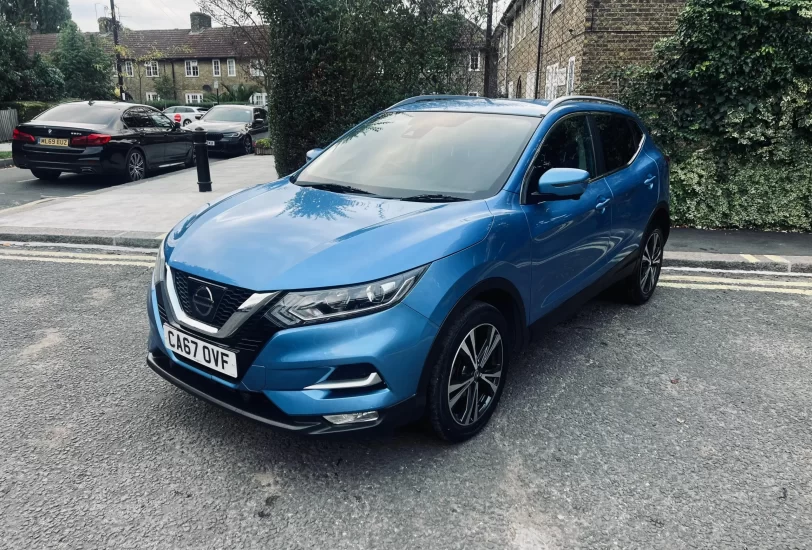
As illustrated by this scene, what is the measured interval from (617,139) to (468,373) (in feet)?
8.58

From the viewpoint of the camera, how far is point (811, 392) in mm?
3689

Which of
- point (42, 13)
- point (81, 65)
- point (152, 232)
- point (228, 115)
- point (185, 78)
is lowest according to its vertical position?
point (152, 232)

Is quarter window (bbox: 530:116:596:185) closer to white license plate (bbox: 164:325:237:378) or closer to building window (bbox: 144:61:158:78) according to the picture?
white license plate (bbox: 164:325:237:378)

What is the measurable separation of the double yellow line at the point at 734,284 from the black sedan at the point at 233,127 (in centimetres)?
1449

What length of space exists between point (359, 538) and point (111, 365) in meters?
2.28

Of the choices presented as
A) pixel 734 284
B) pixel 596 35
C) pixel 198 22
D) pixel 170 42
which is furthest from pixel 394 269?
pixel 198 22

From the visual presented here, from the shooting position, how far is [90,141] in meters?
10.6

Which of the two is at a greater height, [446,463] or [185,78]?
[185,78]

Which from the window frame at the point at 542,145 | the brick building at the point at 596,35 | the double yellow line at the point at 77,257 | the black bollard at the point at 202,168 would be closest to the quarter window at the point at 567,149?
the window frame at the point at 542,145

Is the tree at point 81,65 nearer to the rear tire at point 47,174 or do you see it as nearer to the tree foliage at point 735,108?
the rear tire at point 47,174

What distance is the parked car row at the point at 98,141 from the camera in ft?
34.8

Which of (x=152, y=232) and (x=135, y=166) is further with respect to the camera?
(x=135, y=166)

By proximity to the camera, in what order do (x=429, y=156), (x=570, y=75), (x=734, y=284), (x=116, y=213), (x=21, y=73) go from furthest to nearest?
(x=21, y=73), (x=570, y=75), (x=116, y=213), (x=734, y=284), (x=429, y=156)

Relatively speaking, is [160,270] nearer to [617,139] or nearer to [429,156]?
[429,156]
